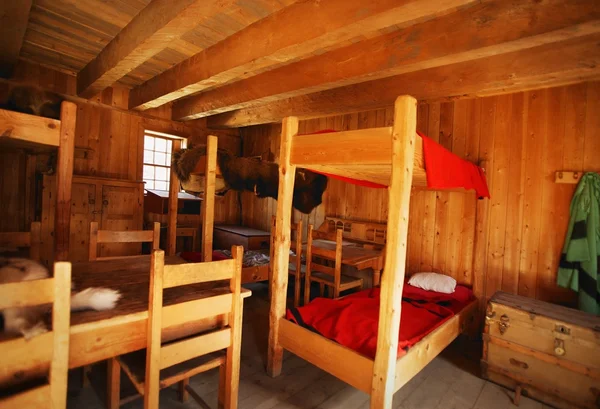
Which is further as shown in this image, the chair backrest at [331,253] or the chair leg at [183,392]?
the chair backrest at [331,253]

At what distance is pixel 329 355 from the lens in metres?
2.11

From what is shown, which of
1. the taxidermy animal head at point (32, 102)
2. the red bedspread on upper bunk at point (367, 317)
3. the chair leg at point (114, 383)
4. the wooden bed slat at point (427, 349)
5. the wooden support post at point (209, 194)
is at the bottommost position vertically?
the chair leg at point (114, 383)

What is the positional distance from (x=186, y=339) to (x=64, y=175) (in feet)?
4.99

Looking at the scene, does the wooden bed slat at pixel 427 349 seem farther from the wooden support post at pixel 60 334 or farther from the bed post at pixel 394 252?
the wooden support post at pixel 60 334

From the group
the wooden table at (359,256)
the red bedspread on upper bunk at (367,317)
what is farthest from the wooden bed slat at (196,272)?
the wooden table at (359,256)

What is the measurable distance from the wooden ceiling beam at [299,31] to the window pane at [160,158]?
7.99 ft

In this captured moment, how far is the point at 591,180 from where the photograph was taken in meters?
2.88

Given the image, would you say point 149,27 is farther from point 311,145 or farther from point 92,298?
point 92,298

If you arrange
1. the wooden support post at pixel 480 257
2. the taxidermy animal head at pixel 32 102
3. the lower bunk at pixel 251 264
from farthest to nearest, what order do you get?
the lower bunk at pixel 251 264
the wooden support post at pixel 480 257
the taxidermy animal head at pixel 32 102

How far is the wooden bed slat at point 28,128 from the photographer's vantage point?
5.88 ft

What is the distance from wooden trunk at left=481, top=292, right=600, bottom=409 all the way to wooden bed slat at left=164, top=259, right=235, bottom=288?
2.32 meters

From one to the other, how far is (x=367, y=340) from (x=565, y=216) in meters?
2.49

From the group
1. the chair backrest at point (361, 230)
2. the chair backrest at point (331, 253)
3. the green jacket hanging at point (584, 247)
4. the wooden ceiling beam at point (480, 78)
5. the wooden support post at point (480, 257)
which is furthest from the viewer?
the chair backrest at point (361, 230)

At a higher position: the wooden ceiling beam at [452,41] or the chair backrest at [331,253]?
the wooden ceiling beam at [452,41]
